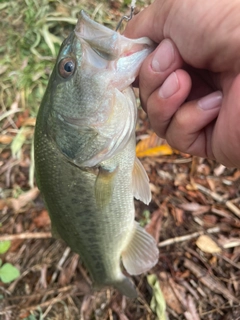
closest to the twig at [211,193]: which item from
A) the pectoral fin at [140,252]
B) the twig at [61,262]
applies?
the pectoral fin at [140,252]

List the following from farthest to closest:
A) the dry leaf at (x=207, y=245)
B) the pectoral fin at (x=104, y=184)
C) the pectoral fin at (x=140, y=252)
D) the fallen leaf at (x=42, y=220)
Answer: the fallen leaf at (x=42, y=220) → the dry leaf at (x=207, y=245) → the pectoral fin at (x=140, y=252) → the pectoral fin at (x=104, y=184)

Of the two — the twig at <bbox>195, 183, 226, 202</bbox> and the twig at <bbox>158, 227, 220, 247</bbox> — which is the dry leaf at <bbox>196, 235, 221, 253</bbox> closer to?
the twig at <bbox>158, 227, 220, 247</bbox>

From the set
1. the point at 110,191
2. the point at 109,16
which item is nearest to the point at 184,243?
the point at 110,191

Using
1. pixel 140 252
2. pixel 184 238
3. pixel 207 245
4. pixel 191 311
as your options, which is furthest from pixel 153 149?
pixel 191 311

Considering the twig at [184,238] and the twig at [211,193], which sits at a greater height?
the twig at [211,193]

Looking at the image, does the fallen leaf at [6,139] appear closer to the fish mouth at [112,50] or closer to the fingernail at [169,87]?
the fish mouth at [112,50]

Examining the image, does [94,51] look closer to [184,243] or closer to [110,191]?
[110,191]

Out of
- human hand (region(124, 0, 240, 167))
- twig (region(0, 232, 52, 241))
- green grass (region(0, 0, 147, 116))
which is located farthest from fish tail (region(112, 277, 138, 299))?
green grass (region(0, 0, 147, 116))
